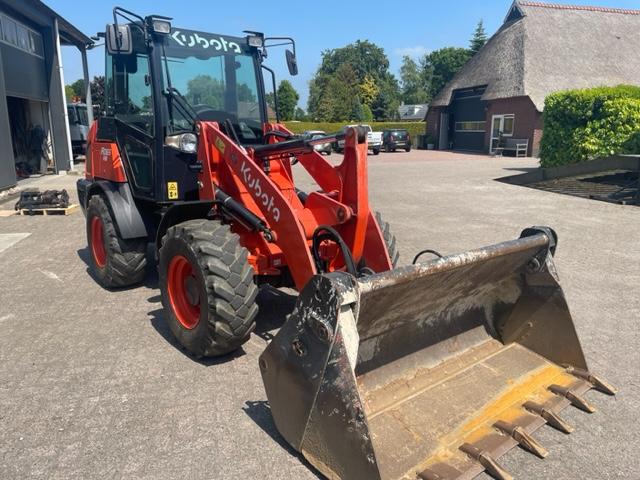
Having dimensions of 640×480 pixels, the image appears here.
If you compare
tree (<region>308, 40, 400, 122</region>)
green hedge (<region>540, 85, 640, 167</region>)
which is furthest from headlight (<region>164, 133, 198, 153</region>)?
tree (<region>308, 40, 400, 122</region>)

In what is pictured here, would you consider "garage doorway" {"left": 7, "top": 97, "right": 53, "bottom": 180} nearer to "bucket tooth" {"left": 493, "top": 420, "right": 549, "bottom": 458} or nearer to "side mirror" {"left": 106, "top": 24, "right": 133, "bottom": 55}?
"side mirror" {"left": 106, "top": 24, "right": 133, "bottom": 55}

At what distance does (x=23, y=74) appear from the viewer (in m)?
17.0

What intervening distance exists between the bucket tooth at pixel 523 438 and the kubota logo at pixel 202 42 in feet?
14.4

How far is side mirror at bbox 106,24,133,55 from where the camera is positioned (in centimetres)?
450

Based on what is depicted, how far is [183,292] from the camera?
441cm

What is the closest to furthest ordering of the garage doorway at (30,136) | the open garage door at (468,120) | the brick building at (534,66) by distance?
1. the garage doorway at (30,136)
2. the brick building at (534,66)
3. the open garage door at (468,120)

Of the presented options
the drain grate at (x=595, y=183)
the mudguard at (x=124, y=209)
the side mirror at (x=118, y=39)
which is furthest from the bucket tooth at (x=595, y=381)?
the drain grate at (x=595, y=183)

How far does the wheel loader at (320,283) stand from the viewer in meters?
2.76

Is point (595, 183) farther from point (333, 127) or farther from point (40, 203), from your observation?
point (333, 127)

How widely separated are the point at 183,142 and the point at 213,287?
6.26 feet

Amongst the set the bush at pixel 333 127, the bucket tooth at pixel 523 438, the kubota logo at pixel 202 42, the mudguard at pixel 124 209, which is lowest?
the bucket tooth at pixel 523 438

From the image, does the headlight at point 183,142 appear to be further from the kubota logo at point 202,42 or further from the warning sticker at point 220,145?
the kubota logo at point 202,42

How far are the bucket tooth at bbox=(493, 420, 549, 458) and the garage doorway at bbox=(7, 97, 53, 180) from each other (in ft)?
63.3

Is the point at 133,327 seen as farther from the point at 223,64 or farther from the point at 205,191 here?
the point at 223,64
